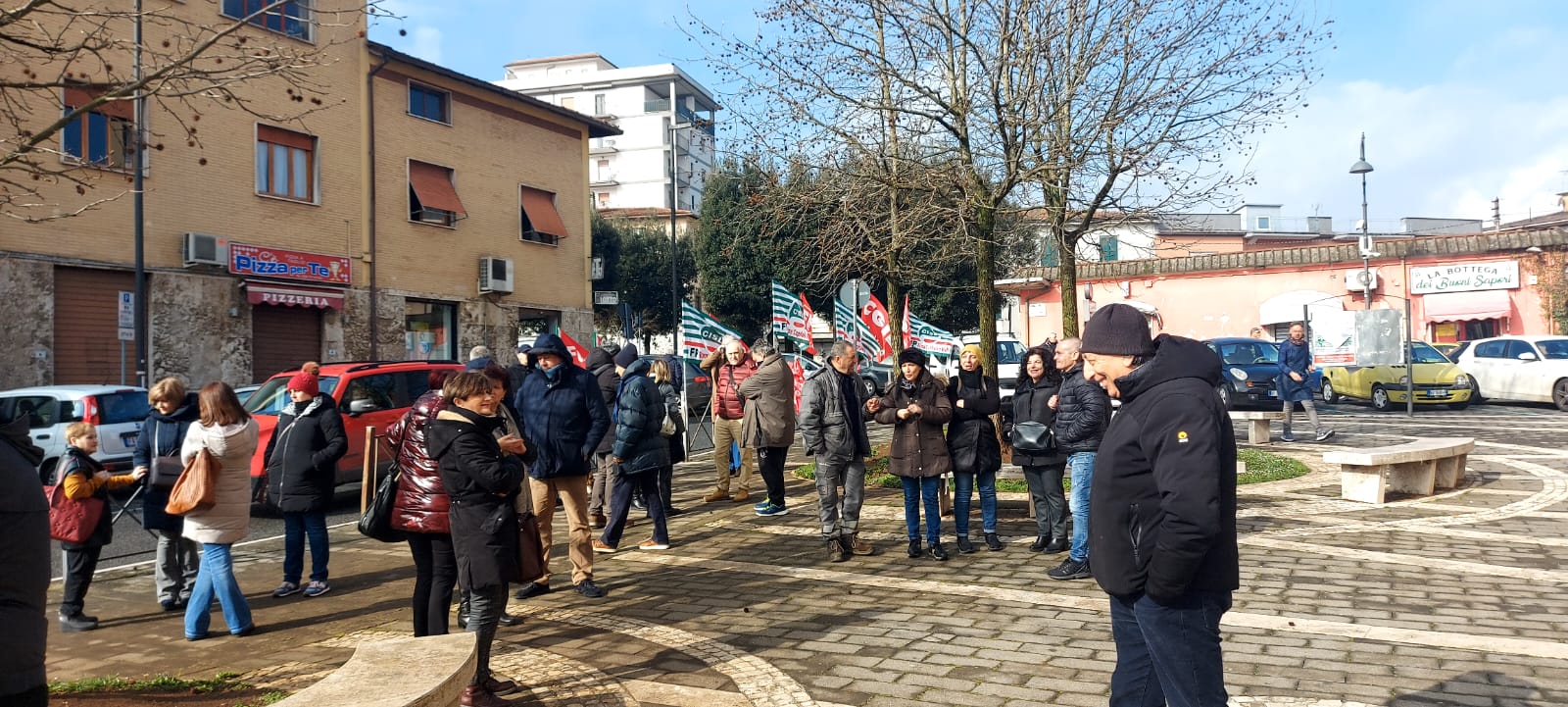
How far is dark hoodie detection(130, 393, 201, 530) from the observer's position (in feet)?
23.1

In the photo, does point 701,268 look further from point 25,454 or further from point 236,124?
point 25,454

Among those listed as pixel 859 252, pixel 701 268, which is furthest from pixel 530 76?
pixel 859 252

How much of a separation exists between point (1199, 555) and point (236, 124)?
22.4 meters

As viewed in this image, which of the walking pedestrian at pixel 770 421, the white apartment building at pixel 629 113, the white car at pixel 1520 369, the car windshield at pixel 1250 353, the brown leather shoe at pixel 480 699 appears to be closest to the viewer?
the brown leather shoe at pixel 480 699

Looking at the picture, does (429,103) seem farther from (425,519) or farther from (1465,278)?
(1465,278)

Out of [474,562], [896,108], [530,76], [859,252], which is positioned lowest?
[474,562]

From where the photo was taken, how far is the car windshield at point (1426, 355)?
23.6 metres

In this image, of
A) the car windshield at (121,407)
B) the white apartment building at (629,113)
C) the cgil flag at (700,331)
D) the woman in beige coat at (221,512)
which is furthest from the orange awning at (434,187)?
the white apartment building at (629,113)

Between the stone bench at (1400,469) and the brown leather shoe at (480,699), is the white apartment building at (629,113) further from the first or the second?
the brown leather shoe at (480,699)

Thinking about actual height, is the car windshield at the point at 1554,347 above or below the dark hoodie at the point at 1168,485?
above

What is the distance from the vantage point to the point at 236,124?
21.1 metres

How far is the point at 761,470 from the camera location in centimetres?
1080

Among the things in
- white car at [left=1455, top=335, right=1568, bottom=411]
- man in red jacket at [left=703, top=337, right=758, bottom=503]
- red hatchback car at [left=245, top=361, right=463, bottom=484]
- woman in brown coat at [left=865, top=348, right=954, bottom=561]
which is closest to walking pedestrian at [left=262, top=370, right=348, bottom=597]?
woman in brown coat at [left=865, top=348, right=954, bottom=561]

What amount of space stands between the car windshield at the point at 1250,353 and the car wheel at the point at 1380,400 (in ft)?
9.60
